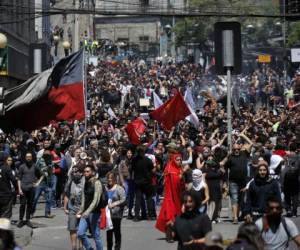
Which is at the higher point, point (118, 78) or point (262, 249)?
point (118, 78)

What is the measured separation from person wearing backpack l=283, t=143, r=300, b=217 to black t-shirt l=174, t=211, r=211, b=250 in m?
10.3

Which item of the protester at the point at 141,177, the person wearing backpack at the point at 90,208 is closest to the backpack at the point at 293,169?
the protester at the point at 141,177

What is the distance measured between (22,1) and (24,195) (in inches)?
1412

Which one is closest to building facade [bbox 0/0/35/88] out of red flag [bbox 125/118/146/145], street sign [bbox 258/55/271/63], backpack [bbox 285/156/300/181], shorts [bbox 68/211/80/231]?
street sign [bbox 258/55/271/63]

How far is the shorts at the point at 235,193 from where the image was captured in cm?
2038

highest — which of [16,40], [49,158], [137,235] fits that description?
[16,40]

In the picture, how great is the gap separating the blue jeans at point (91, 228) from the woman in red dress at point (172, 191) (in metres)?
1.86

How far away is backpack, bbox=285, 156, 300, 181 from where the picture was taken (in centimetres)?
2155

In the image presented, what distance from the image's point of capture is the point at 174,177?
18328 mm

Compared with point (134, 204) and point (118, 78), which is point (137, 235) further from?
point (118, 78)

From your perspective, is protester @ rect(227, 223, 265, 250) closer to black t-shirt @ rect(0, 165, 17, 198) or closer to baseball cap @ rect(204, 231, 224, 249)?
baseball cap @ rect(204, 231, 224, 249)

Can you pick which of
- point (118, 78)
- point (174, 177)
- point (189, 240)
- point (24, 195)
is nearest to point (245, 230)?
point (189, 240)

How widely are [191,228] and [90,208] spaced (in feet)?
14.8

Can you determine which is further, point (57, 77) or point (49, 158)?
point (49, 158)
